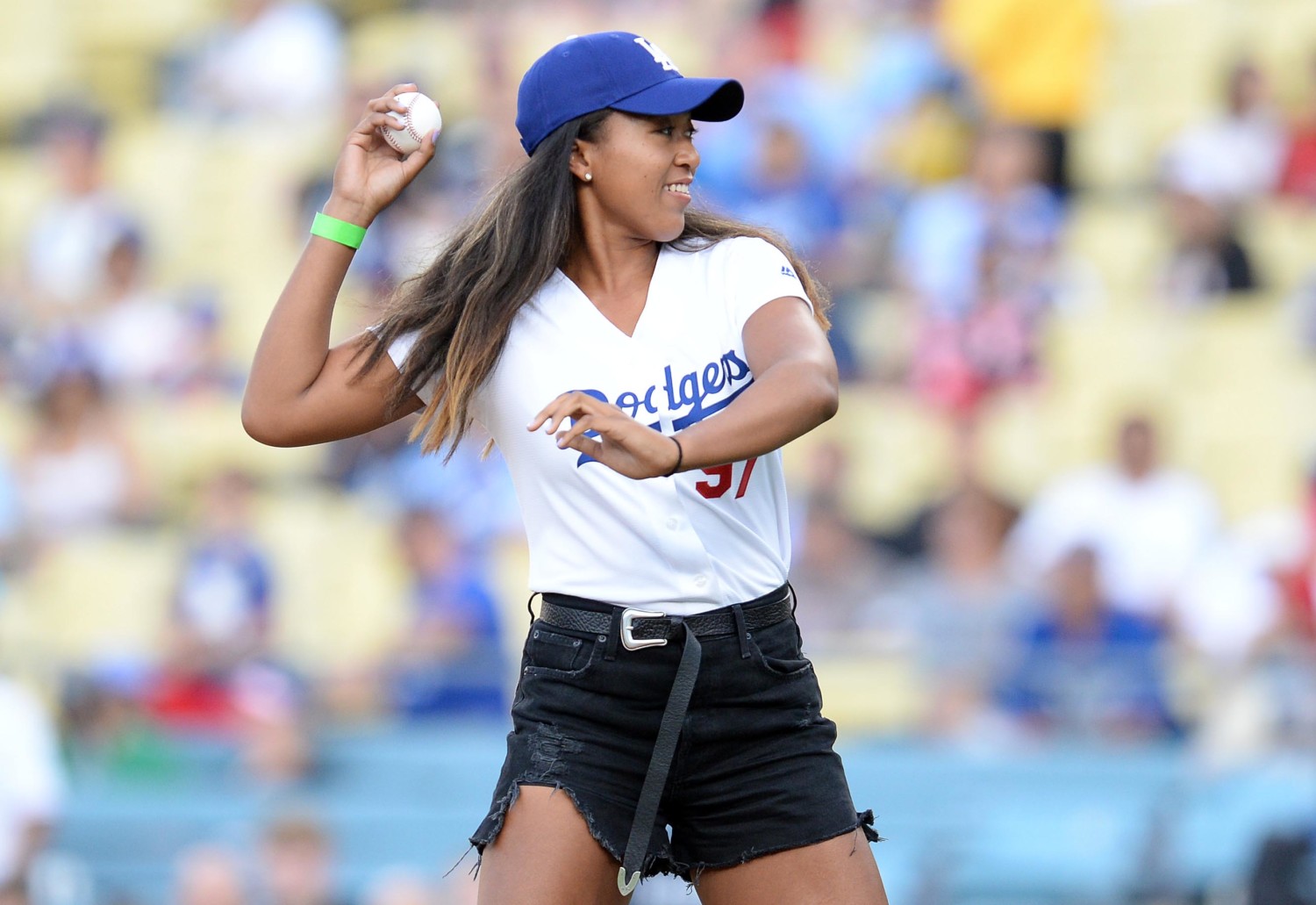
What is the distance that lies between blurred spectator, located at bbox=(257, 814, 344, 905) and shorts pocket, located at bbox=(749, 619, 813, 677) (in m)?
3.78

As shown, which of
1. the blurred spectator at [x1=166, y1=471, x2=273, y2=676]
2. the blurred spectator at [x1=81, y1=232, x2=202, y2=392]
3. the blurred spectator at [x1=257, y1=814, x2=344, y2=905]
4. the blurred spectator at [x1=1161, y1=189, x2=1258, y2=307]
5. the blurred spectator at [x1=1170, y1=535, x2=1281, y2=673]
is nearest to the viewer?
the blurred spectator at [x1=257, y1=814, x2=344, y2=905]

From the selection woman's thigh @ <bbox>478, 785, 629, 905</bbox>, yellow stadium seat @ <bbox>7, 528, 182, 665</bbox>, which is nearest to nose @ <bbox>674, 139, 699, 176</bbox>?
woman's thigh @ <bbox>478, 785, 629, 905</bbox>

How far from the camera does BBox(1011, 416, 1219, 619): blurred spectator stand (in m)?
7.80

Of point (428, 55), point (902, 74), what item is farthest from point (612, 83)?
point (428, 55)

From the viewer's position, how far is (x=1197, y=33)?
10.4m

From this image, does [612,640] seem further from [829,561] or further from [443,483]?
[443,483]

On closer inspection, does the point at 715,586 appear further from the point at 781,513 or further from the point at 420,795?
the point at 420,795

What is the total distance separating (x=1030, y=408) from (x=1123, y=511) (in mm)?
875

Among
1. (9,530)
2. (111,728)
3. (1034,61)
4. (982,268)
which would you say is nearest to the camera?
(111,728)

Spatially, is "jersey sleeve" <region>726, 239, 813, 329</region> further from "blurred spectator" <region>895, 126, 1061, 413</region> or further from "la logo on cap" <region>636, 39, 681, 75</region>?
"blurred spectator" <region>895, 126, 1061, 413</region>

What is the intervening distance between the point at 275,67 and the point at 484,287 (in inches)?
341

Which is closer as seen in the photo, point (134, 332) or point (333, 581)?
point (333, 581)

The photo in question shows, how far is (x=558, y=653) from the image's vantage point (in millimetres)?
3344

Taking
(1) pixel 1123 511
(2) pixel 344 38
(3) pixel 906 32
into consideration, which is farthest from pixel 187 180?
(1) pixel 1123 511
